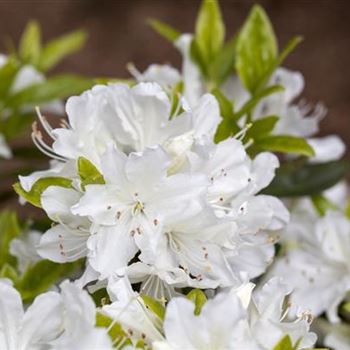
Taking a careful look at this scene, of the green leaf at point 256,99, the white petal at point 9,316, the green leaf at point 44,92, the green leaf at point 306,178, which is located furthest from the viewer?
the green leaf at point 44,92

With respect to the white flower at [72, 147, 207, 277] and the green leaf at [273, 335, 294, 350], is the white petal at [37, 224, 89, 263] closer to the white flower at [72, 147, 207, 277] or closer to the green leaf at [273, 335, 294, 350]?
the white flower at [72, 147, 207, 277]

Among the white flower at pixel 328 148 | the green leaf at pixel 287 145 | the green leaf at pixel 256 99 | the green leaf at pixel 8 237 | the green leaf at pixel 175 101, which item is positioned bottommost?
the white flower at pixel 328 148

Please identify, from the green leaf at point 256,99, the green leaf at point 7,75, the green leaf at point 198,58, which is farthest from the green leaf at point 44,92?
the green leaf at point 256,99

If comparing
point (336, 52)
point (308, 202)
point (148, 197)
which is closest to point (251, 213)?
point (148, 197)

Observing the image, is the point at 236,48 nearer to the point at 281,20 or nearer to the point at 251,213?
the point at 251,213

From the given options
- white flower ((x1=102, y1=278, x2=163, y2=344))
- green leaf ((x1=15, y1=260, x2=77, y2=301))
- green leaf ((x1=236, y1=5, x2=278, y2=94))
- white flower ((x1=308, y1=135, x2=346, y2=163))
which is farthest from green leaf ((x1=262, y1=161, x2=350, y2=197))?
white flower ((x1=102, y1=278, x2=163, y2=344))

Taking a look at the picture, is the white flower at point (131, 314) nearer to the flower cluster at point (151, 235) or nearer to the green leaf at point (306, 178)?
the flower cluster at point (151, 235)
